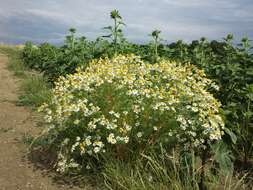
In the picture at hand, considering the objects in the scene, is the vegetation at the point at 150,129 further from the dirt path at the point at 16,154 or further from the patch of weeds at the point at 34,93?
the patch of weeds at the point at 34,93

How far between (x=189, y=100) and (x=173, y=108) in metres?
0.31

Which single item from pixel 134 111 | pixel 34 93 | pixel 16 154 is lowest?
pixel 16 154

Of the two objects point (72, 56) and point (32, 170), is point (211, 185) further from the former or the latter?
point (72, 56)

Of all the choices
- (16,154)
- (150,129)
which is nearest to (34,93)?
(16,154)

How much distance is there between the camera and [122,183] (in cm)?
344

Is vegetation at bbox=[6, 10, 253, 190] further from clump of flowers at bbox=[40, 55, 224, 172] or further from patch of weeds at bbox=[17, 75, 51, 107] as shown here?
patch of weeds at bbox=[17, 75, 51, 107]

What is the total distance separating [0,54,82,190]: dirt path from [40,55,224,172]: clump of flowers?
1.32ft

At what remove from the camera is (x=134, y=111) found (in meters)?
3.50

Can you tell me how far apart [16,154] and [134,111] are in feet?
5.96

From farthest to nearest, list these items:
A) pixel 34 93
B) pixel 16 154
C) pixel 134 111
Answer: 1. pixel 34 93
2. pixel 16 154
3. pixel 134 111

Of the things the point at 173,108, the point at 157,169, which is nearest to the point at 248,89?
the point at 173,108

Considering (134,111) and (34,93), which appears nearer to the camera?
(134,111)

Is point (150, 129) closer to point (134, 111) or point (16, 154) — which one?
point (134, 111)

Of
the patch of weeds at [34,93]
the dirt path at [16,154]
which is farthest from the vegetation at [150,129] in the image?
the patch of weeds at [34,93]
